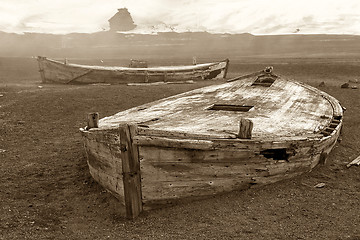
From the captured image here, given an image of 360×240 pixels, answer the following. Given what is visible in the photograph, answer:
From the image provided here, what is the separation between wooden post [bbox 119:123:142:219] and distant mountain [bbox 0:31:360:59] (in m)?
43.2

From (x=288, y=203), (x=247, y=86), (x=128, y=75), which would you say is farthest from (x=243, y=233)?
(x=128, y=75)

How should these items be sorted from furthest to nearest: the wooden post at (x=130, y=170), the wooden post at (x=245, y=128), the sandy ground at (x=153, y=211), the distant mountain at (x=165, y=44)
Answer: the distant mountain at (x=165, y=44)
the wooden post at (x=245, y=128)
the sandy ground at (x=153, y=211)
the wooden post at (x=130, y=170)

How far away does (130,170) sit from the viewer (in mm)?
5227

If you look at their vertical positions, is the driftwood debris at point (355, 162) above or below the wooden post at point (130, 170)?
below

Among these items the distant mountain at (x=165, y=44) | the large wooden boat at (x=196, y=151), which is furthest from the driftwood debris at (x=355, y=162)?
the distant mountain at (x=165, y=44)

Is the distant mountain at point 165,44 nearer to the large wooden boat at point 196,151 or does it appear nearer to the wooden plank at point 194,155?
the large wooden boat at point 196,151

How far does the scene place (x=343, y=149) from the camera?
930 centimetres

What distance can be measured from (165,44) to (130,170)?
64.4 meters

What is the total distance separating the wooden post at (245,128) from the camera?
5537mm

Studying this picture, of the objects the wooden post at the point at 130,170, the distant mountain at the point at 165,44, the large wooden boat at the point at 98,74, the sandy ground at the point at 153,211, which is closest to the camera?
the wooden post at the point at 130,170

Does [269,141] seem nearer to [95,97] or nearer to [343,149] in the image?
[343,149]

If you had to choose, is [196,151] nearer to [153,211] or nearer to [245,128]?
[245,128]

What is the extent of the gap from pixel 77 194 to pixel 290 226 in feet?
14.0

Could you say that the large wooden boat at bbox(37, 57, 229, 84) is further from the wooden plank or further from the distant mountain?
the distant mountain
